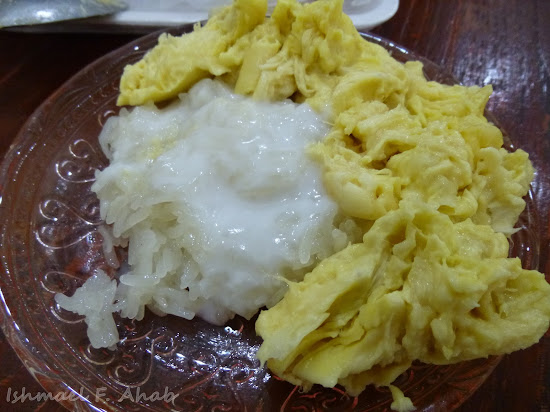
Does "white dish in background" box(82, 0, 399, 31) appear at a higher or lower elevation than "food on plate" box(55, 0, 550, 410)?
higher

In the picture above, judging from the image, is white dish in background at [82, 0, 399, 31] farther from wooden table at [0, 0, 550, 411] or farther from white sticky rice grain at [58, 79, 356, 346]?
white sticky rice grain at [58, 79, 356, 346]

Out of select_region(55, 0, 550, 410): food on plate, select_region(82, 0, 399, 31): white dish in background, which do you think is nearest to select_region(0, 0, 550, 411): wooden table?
select_region(82, 0, 399, 31): white dish in background

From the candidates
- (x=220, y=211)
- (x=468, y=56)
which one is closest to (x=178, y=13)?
(x=220, y=211)

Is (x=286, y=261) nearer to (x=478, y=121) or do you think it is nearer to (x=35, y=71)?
(x=478, y=121)

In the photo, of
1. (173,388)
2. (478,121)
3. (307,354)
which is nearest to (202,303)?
(173,388)

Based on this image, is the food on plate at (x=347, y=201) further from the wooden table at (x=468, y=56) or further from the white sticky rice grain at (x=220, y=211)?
the wooden table at (x=468, y=56)

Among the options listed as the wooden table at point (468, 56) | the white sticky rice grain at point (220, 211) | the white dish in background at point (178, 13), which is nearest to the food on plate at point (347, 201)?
the white sticky rice grain at point (220, 211)
